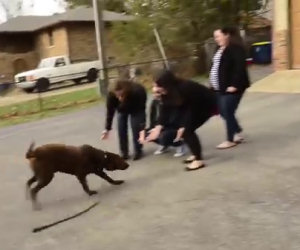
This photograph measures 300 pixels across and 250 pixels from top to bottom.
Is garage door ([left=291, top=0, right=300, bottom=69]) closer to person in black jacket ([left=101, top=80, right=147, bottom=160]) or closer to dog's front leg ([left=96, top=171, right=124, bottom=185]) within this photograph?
person in black jacket ([left=101, top=80, right=147, bottom=160])

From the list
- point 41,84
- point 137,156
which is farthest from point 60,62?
point 137,156

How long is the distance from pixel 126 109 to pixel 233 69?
5.13ft

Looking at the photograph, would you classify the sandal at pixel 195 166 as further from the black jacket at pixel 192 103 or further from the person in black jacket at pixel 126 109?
the person in black jacket at pixel 126 109

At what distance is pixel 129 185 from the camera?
6.41 metres

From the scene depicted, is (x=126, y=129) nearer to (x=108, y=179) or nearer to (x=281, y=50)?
(x=108, y=179)

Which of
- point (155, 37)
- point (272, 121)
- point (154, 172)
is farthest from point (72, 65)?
point (154, 172)

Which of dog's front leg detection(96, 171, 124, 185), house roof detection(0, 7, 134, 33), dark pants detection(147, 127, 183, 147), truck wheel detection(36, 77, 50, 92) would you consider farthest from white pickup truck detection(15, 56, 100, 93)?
dog's front leg detection(96, 171, 124, 185)

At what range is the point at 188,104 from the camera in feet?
21.3

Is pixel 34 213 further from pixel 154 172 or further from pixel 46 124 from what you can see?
pixel 46 124

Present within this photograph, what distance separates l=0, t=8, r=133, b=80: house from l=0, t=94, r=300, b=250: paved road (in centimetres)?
2807

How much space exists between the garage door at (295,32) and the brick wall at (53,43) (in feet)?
79.1

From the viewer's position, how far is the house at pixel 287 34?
15.0 meters

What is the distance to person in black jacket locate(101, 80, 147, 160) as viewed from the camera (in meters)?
7.17

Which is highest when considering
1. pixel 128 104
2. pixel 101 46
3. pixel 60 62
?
pixel 101 46
